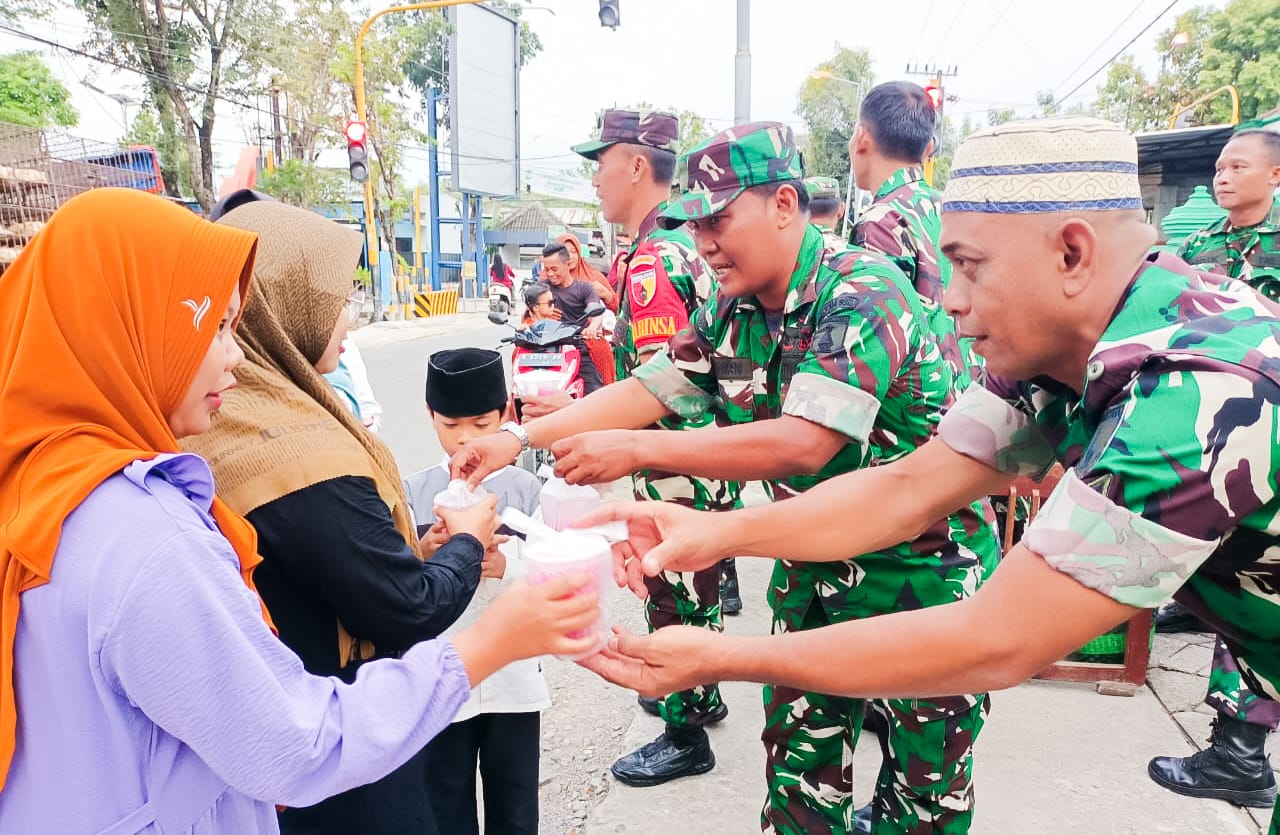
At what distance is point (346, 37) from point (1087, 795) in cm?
2635

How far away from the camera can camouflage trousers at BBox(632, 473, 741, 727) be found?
305 centimetres

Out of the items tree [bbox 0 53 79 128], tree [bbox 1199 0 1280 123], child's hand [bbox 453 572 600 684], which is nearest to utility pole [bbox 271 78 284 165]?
tree [bbox 0 53 79 128]

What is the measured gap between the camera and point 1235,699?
290 centimetres

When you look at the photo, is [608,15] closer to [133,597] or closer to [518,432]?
[518,432]

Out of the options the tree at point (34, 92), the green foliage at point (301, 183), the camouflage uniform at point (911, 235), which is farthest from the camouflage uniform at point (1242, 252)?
the tree at point (34, 92)

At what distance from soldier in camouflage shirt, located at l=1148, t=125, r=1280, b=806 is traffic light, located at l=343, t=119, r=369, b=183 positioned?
585 inches

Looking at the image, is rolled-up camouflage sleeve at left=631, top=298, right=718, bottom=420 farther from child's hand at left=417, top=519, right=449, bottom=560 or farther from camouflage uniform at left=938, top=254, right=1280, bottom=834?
camouflage uniform at left=938, top=254, right=1280, bottom=834

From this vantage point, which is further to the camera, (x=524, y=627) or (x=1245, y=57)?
(x=1245, y=57)

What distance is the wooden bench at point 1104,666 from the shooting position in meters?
3.45

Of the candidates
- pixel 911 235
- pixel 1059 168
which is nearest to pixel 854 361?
pixel 1059 168

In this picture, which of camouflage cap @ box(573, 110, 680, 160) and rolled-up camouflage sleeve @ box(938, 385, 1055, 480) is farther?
camouflage cap @ box(573, 110, 680, 160)

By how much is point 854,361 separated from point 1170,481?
40.0 inches

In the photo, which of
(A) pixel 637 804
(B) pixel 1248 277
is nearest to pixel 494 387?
(A) pixel 637 804

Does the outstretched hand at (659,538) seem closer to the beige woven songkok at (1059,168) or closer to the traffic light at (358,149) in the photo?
the beige woven songkok at (1059,168)
